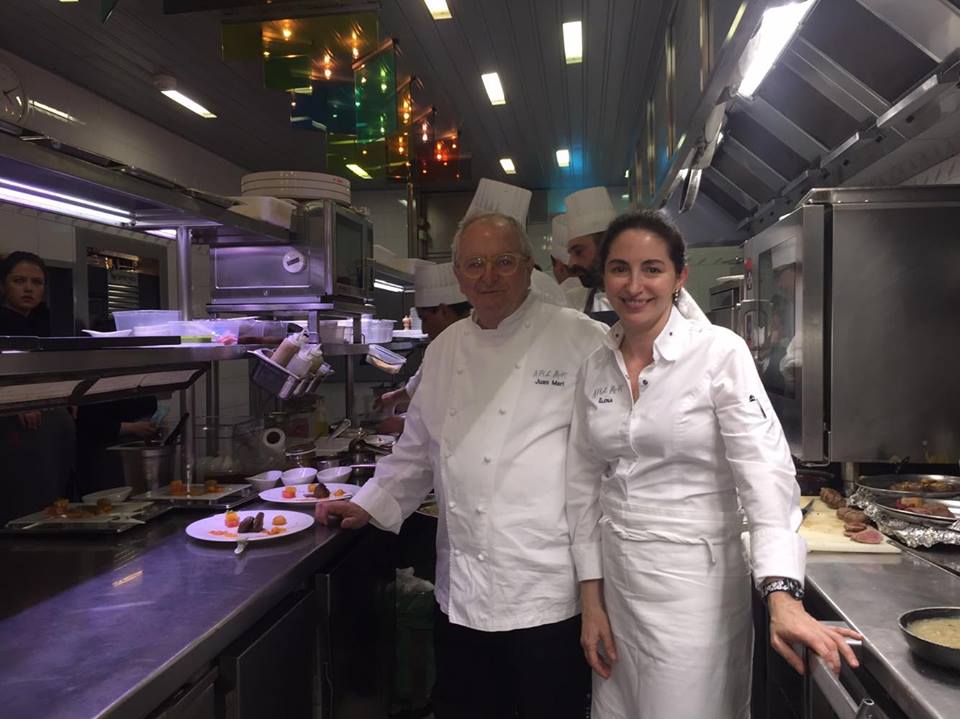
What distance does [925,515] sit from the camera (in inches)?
72.4

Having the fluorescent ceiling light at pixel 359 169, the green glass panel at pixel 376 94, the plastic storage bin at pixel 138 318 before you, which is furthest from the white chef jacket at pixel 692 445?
the fluorescent ceiling light at pixel 359 169

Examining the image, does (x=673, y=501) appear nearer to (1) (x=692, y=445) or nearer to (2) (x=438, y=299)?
(1) (x=692, y=445)

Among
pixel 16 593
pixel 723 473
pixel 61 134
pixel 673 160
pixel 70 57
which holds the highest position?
pixel 70 57

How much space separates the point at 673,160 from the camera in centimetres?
326

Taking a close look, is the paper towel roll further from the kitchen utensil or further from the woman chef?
the woman chef

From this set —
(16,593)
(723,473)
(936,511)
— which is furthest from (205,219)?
(936,511)

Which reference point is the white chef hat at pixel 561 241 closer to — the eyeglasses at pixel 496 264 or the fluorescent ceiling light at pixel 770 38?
the fluorescent ceiling light at pixel 770 38

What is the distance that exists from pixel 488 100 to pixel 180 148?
9.31ft

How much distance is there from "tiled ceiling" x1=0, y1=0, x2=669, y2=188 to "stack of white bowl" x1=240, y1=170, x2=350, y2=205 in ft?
3.74

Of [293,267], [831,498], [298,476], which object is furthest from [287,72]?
[831,498]

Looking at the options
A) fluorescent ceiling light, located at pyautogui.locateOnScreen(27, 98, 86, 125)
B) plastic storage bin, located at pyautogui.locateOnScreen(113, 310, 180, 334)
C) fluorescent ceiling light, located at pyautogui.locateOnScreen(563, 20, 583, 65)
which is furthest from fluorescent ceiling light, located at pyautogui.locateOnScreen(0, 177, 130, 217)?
fluorescent ceiling light, located at pyautogui.locateOnScreen(27, 98, 86, 125)

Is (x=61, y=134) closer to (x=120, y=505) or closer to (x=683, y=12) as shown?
(x=120, y=505)

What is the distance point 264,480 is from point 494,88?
3669 millimetres

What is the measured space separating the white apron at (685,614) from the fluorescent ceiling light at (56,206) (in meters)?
1.73
